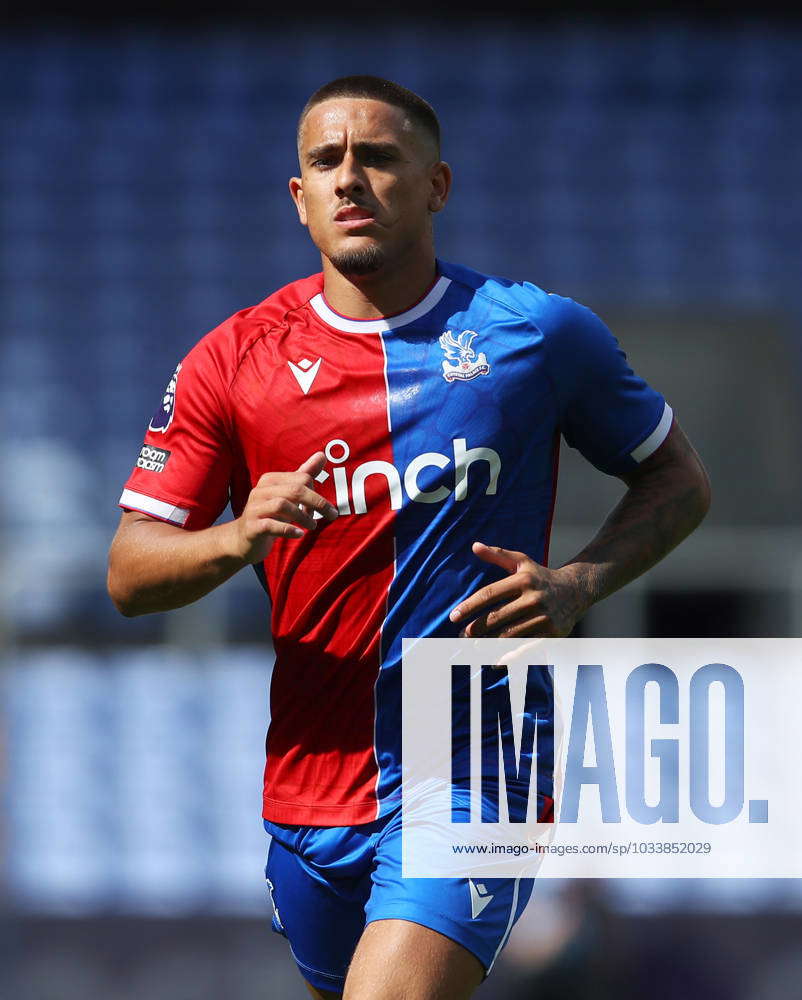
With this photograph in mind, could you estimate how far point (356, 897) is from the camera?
2971mm

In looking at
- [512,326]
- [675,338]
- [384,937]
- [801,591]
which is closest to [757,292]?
[675,338]

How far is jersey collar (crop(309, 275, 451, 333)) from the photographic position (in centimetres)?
302

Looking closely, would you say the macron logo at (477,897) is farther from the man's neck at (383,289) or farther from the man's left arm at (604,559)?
the man's neck at (383,289)

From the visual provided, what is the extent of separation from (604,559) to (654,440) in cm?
28

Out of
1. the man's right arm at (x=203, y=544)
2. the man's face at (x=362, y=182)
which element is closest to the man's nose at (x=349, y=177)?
the man's face at (x=362, y=182)

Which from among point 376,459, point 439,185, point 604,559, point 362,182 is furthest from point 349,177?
point 604,559

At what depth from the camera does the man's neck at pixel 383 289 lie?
9.93 ft

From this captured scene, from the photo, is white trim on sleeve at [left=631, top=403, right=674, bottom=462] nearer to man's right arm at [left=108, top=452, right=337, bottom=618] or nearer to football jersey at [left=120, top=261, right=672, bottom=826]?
football jersey at [left=120, top=261, right=672, bottom=826]

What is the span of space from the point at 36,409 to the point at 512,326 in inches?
231

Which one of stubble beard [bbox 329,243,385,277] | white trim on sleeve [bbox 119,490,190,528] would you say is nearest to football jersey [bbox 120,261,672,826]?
white trim on sleeve [bbox 119,490,190,528]

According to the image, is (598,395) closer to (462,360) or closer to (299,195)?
(462,360)

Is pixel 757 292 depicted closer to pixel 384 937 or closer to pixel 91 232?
pixel 91 232

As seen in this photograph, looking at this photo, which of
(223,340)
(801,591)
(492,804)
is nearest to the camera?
(492,804)

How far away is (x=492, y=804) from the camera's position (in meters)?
2.83
